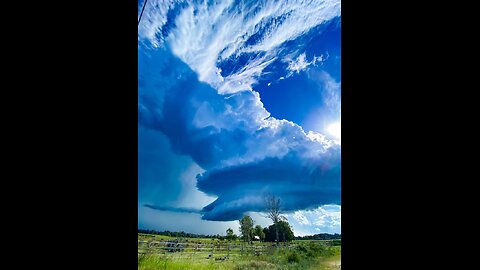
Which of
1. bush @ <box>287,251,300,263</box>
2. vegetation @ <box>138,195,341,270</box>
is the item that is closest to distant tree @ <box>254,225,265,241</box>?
vegetation @ <box>138,195,341,270</box>

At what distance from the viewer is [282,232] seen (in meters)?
4.02

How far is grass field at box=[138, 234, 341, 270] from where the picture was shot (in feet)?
13.0

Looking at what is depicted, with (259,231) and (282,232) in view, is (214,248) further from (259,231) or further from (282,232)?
(282,232)

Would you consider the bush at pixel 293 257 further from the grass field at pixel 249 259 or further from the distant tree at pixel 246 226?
the distant tree at pixel 246 226

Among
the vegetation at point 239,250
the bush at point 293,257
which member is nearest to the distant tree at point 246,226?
the vegetation at point 239,250

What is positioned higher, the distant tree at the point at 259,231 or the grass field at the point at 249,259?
the distant tree at the point at 259,231

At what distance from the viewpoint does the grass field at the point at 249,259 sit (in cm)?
396

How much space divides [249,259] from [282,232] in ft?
1.93

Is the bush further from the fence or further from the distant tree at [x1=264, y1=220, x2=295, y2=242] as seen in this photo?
the distant tree at [x1=264, y1=220, x2=295, y2=242]

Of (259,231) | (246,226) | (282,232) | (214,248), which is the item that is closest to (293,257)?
(282,232)

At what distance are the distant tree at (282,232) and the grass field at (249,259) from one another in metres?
0.09
